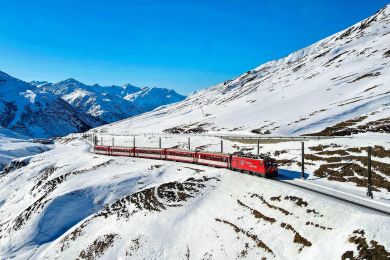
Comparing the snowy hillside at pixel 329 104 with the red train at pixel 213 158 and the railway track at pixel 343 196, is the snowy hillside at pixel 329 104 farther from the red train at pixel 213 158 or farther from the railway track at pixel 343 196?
the railway track at pixel 343 196

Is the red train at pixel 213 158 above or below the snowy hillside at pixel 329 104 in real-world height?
below

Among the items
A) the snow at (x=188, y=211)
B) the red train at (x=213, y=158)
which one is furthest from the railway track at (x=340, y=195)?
the red train at (x=213, y=158)

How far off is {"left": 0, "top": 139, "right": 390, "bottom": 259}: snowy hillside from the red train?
5.22 feet

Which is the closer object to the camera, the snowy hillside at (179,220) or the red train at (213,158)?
the snowy hillside at (179,220)

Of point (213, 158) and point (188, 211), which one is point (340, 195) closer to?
point (188, 211)

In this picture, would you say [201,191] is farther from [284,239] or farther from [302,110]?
[302,110]

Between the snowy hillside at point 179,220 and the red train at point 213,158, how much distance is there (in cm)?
159

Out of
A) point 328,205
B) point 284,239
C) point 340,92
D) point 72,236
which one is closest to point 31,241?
point 72,236

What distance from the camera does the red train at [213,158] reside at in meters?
48.2

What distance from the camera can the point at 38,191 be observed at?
74.1 m

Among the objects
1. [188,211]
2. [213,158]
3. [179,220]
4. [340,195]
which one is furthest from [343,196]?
[213,158]

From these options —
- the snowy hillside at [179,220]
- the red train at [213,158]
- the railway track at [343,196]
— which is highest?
the red train at [213,158]

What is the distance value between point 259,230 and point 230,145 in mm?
53433

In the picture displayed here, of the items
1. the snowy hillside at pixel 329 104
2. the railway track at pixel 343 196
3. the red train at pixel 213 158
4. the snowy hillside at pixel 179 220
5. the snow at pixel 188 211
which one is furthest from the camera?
the snowy hillside at pixel 329 104
